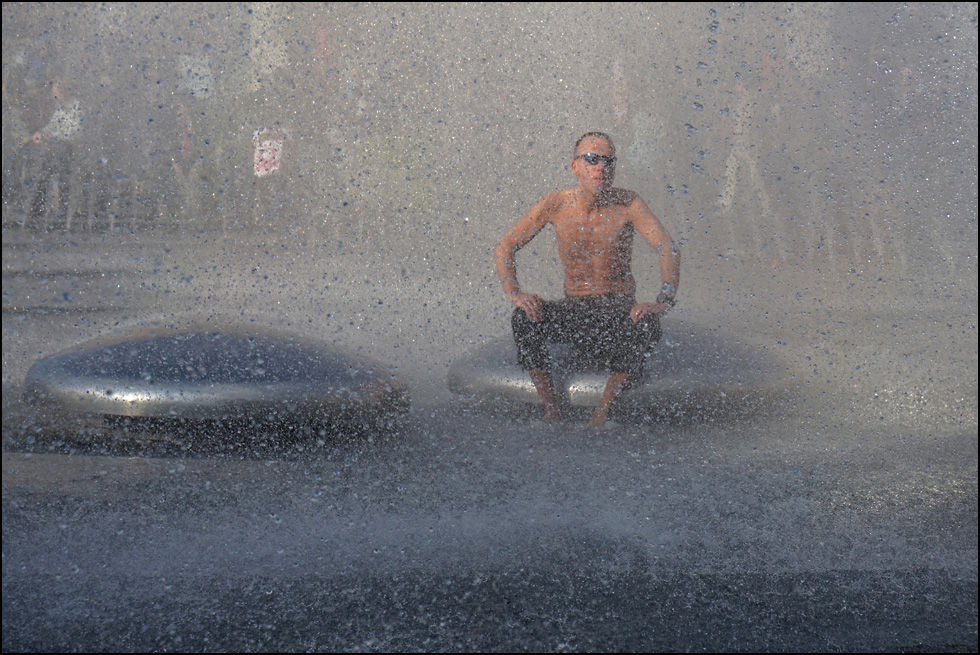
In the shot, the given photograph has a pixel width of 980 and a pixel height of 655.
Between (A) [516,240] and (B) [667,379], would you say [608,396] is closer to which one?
(B) [667,379]

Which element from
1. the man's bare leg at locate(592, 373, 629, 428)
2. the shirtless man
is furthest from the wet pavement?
the shirtless man

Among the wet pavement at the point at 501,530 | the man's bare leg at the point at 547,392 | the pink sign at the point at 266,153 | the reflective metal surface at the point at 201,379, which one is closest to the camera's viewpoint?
the wet pavement at the point at 501,530

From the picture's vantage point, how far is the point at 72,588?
1583 mm

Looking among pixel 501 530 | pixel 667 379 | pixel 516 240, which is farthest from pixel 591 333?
pixel 501 530

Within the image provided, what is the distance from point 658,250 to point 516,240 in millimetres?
471

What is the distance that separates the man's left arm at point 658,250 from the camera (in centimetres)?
236

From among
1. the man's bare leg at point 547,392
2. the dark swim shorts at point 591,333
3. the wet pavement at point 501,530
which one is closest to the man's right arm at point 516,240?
the dark swim shorts at point 591,333

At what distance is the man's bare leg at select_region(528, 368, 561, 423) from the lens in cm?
233

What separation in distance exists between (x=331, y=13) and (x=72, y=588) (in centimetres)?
240

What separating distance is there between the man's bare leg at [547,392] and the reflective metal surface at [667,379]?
0.8 inches

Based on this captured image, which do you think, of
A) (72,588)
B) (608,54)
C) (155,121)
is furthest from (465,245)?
(72,588)

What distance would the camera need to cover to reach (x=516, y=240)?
2467 mm

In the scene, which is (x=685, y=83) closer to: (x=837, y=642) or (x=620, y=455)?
(x=620, y=455)

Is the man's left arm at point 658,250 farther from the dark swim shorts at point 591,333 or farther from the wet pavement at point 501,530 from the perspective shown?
the wet pavement at point 501,530
